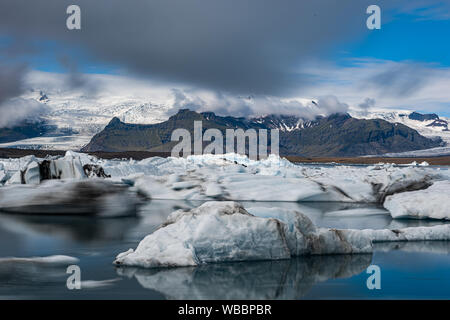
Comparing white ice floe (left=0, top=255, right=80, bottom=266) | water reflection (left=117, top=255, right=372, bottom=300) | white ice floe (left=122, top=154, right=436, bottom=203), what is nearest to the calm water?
water reflection (left=117, top=255, right=372, bottom=300)

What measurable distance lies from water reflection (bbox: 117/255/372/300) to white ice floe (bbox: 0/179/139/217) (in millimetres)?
7623

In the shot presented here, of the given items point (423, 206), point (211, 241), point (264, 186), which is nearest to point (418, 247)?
point (211, 241)

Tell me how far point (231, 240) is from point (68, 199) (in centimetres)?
846

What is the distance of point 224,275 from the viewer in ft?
21.4

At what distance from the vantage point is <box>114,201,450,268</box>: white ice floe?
7059 mm

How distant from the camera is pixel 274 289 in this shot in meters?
5.92

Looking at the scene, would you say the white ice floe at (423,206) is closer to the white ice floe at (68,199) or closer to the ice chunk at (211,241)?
the ice chunk at (211,241)

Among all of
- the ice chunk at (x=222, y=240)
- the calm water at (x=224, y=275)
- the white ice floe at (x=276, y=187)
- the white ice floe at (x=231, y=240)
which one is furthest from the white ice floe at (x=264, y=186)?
the ice chunk at (x=222, y=240)

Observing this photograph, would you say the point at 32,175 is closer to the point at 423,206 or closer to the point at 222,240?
the point at 222,240

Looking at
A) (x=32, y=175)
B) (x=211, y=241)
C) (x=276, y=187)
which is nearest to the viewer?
(x=211, y=241)

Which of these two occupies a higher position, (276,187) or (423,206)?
(276,187)

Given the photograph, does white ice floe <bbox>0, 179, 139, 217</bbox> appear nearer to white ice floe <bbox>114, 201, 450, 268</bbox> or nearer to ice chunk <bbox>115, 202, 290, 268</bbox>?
white ice floe <bbox>114, 201, 450, 268</bbox>

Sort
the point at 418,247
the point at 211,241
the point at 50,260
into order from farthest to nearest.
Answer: the point at 418,247 < the point at 50,260 < the point at 211,241
